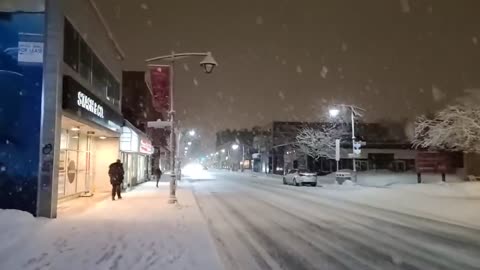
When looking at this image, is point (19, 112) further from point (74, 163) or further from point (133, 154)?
point (133, 154)

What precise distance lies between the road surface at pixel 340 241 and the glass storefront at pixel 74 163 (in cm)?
657

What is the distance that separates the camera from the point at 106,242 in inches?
400

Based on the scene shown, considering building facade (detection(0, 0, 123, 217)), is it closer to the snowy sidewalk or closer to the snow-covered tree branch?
the snowy sidewalk

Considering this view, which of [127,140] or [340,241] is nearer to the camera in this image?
[340,241]

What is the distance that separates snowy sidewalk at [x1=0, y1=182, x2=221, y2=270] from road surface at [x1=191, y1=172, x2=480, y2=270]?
64 centimetres

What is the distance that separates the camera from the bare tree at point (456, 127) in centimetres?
2970

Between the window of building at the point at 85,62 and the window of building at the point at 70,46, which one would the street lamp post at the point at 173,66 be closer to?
the window of building at the point at 85,62

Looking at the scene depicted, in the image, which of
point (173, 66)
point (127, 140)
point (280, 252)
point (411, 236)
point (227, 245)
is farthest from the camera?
point (127, 140)

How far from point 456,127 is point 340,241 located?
22064mm

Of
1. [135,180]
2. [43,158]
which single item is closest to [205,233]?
[43,158]

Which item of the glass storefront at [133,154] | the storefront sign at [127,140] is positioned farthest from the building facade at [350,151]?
the storefront sign at [127,140]

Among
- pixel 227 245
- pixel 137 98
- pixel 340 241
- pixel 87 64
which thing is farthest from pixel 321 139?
pixel 227 245

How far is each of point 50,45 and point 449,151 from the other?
33219 mm

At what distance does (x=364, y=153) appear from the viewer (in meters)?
66.4
